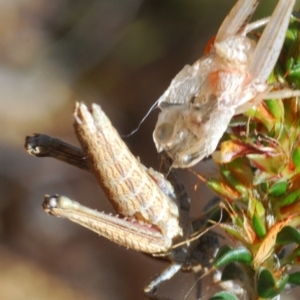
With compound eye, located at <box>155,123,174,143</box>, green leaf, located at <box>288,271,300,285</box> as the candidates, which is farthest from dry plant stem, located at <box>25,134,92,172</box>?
green leaf, located at <box>288,271,300,285</box>

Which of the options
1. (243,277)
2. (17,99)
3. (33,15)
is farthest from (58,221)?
(243,277)

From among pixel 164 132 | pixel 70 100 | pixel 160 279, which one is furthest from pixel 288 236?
pixel 70 100

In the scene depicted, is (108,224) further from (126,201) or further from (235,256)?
(235,256)

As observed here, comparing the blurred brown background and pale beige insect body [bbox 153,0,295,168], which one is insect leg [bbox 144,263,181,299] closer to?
pale beige insect body [bbox 153,0,295,168]

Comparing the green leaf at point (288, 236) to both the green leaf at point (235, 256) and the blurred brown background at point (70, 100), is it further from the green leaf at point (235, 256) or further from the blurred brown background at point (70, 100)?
the blurred brown background at point (70, 100)

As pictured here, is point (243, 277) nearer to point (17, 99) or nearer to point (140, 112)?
point (140, 112)
